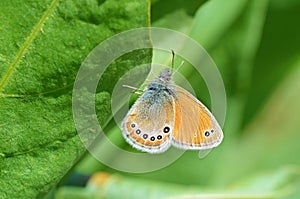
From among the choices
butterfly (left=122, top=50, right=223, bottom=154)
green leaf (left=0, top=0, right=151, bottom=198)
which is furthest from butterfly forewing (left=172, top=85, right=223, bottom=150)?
green leaf (left=0, top=0, right=151, bottom=198)

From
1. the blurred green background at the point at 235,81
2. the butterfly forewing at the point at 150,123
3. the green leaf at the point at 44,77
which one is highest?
the blurred green background at the point at 235,81

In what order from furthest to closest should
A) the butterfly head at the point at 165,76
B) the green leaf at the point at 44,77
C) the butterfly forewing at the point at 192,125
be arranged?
the butterfly forewing at the point at 192,125
the butterfly head at the point at 165,76
the green leaf at the point at 44,77

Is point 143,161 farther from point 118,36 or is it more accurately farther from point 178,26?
point 118,36

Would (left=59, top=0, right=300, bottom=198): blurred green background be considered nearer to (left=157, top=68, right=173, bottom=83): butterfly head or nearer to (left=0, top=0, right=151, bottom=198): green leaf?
(left=157, top=68, right=173, bottom=83): butterfly head

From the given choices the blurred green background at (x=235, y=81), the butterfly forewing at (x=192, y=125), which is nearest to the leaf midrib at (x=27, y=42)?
the blurred green background at (x=235, y=81)

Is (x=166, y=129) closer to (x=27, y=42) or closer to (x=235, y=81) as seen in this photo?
(x=235, y=81)

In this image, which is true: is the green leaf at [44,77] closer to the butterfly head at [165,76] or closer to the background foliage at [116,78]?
the background foliage at [116,78]

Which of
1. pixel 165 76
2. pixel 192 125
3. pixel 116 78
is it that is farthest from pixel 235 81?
pixel 116 78

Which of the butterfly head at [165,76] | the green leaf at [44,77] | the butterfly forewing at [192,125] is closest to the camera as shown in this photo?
the green leaf at [44,77]
